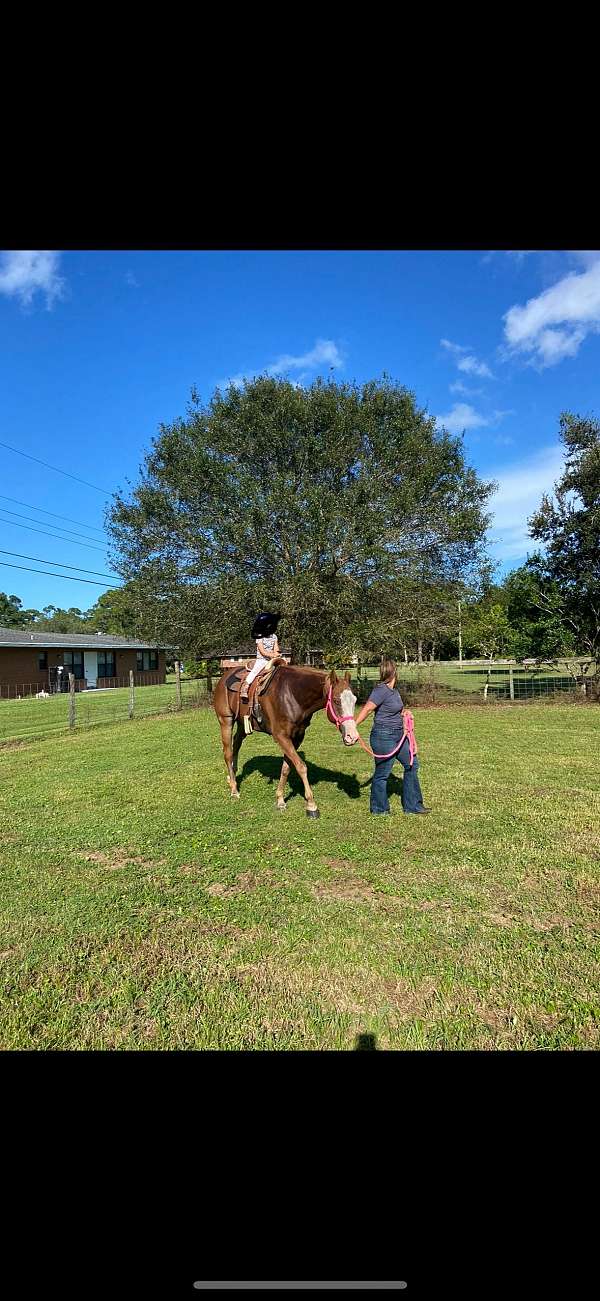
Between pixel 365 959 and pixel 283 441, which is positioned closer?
pixel 365 959

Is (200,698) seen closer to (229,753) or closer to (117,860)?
(229,753)

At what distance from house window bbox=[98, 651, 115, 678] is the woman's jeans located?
27.5 m

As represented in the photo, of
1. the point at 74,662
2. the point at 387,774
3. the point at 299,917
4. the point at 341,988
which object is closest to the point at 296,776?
the point at 387,774

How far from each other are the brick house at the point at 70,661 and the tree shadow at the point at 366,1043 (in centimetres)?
1768

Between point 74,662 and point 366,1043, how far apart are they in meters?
27.9

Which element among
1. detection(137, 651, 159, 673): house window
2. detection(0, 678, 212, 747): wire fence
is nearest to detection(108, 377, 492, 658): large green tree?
detection(0, 678, 212, 747): wire fence

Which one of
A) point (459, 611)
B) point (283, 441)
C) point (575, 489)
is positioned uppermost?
point (283, 441)

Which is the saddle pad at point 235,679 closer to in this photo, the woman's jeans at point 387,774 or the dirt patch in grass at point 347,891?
the woman's jeans at point 387,774

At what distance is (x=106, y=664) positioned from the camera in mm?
29922
